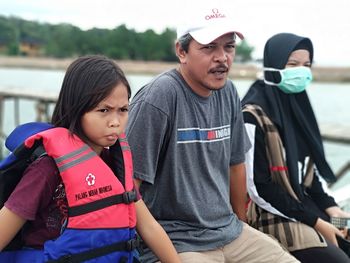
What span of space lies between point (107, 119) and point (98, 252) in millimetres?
420

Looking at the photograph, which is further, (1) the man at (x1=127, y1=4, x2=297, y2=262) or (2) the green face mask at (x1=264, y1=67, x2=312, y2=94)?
(2) the green face mask at (x1=264, y1=67, x2=312, y2=94)

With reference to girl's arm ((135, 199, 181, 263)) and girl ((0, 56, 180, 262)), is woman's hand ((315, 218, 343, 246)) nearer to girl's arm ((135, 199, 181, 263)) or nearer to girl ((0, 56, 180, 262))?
girl's arm ((135, 199, 181, 263))

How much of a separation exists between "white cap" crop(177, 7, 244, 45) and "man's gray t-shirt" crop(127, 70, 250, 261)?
0.20m

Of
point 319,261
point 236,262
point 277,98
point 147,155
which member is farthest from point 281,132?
point 147,155

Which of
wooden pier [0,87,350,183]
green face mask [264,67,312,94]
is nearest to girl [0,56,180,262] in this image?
green face mask [264,67,312,94]

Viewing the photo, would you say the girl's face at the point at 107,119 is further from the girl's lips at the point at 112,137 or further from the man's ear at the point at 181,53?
the man's ear at the point at 181,53

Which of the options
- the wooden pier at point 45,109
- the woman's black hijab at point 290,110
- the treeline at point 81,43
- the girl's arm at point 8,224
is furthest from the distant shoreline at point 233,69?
the girl's arm at point 8,224

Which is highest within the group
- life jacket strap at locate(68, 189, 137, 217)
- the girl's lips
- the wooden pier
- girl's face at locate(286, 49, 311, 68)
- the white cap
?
the white cap

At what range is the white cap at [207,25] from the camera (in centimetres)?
205

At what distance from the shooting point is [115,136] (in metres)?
1.67

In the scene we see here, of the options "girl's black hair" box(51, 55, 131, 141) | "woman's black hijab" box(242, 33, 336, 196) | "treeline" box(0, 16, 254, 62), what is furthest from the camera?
"treeline" box(0, 16, 254, 62)

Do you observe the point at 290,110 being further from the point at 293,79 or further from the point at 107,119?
the point at 107,119

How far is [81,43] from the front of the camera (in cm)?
5784

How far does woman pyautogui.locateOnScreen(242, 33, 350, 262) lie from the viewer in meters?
2.60
